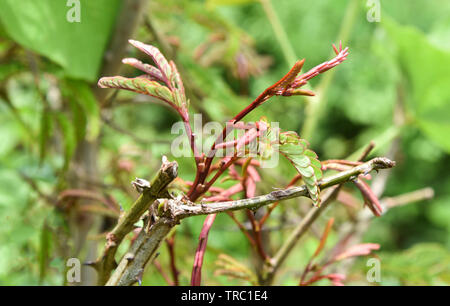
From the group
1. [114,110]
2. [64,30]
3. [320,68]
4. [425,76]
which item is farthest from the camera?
[114,110]

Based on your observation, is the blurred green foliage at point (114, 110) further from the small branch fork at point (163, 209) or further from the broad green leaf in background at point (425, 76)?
the small branch fork at point (163, 209)

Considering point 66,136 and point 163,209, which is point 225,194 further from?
point 66,136

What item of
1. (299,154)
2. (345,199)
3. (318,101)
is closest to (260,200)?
(299,154)

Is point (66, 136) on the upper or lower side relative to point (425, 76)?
lower

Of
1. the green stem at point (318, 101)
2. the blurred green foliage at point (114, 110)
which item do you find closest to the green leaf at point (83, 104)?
the blurred green foliage at point (114, 110)

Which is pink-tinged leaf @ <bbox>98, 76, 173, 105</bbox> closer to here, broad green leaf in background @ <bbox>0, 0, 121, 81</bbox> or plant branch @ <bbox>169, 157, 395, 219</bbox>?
plant branch @ <bbox>169, 157, 395, 219</bbox>

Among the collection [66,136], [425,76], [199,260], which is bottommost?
[199,260]

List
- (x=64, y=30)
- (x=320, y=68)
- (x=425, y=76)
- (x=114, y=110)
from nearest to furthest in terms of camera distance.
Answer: (x=320, y=68)
(x=64, y=30)
(x=425, y=76)
(x=114, y=110)

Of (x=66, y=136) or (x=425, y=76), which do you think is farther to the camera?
(x=425, y=76)

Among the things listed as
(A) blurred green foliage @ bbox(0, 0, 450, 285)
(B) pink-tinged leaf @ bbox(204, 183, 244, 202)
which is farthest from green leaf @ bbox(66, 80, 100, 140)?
(B) pink-tinged leaf @ bbox(204, 183, 244, 202)
